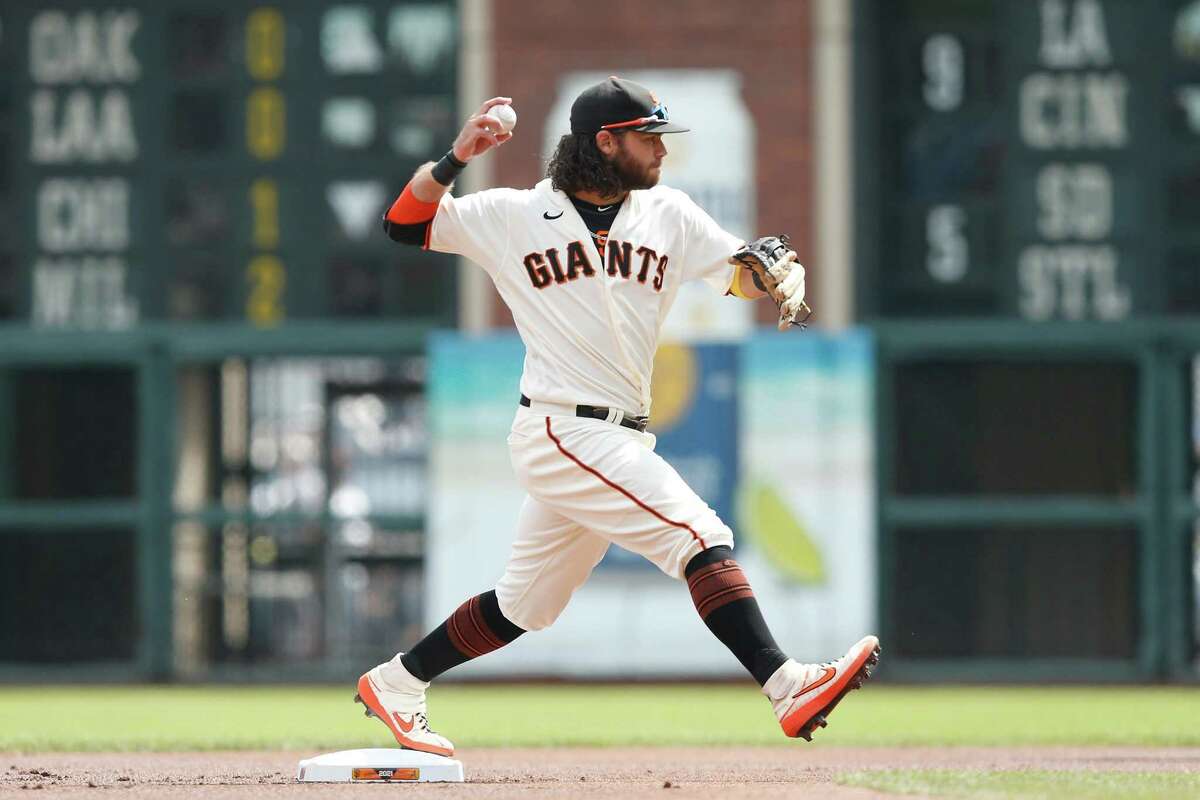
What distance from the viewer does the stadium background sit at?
40.9 feet

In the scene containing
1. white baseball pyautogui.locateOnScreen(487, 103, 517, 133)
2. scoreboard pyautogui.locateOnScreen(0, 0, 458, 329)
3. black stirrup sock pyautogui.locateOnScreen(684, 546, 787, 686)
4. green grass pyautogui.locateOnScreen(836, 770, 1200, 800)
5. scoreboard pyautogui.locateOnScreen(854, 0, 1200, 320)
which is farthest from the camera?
scoreboard pyautogui.locateOnScreen(0, 0, 458, 329)

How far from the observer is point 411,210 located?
605cm

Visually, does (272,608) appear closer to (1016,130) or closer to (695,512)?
(1016,130)

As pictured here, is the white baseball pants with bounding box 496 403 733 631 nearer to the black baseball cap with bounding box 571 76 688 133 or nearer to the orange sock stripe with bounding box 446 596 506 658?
the orange sock stripe with bounding box 446 596 506 658

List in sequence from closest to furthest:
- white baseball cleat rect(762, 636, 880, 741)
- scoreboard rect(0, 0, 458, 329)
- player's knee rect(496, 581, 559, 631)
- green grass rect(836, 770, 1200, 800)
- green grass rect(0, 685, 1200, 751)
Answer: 1. green grass rect(836, 770, 1200, 800)
2. white baseball cleat rect(762, 636, 880, 741)
3. player's knee rect(496, 581, 559, 631)
4. green grass rect(0, 685, 1200, 751)
5. scoreboard rect(0, 0, 458, 329)

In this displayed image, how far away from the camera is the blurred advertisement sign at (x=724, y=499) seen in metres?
12.4

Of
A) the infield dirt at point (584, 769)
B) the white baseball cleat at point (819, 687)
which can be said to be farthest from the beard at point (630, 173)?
the infield dirt at point (584, 769)

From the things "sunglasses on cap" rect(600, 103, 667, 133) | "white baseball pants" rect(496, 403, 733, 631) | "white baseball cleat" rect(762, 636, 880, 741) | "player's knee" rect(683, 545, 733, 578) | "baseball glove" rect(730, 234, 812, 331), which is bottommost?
"white baseball cleat" rect(762, 636, 880, 741)

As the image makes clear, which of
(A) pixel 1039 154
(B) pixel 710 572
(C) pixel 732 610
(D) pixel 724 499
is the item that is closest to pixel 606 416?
(B) pixel 710 572

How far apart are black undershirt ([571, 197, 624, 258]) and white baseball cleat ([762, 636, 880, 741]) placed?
4.12ft

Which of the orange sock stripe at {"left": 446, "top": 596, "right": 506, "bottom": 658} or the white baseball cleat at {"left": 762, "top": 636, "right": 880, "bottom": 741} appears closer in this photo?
the white baseball cleat at {"left": 762, "top": 636, "right": 880, "bottom": 741}

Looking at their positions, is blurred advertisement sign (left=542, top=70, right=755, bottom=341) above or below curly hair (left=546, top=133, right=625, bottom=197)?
above

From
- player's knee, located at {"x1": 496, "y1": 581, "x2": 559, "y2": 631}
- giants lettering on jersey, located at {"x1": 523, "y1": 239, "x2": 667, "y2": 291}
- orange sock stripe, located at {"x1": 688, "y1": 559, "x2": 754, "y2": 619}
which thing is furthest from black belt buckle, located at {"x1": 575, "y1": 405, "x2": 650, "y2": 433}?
player's knee, located at {"x1": 496, "y1": 581, "x2": 559, "y2": 631}

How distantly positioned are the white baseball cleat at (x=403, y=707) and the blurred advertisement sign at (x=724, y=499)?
6.14 metres
